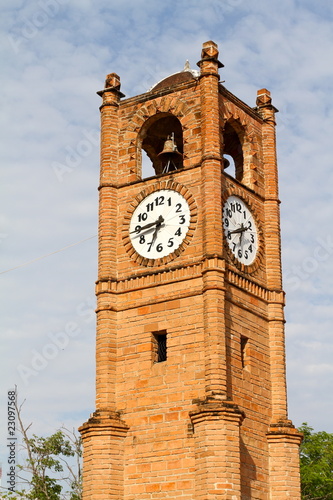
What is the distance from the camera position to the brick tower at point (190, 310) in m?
28.6

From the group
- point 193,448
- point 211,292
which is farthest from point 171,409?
point 211,292

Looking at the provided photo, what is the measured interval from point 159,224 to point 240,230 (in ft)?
8.39

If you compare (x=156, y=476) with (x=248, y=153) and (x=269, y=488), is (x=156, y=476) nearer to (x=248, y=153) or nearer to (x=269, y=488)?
(x=269, y=488)

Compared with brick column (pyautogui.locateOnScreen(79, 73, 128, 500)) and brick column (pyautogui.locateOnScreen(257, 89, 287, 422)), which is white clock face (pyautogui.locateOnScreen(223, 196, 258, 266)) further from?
brick column (pyautogui.locateOnScreen(79, 73, 128, 500))

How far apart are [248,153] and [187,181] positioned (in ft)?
11.2

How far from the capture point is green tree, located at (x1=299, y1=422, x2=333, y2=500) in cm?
4228

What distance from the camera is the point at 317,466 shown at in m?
43.0

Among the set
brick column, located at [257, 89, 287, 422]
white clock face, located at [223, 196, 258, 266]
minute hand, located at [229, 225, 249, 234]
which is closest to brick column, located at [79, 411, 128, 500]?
brick column, located at [257, 89, 287, 422]

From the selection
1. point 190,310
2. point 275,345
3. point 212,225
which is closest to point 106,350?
point 190,310

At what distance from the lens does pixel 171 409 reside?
29094mm

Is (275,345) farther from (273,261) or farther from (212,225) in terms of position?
(212,225)

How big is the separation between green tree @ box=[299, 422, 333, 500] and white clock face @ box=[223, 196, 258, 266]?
13.9 metres

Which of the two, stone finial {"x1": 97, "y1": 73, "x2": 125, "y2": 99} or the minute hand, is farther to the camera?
stone finial {"x1": 97, "y1": 73, "x2": 125, "y2": 99}

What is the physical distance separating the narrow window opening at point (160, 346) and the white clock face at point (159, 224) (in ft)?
8.08
